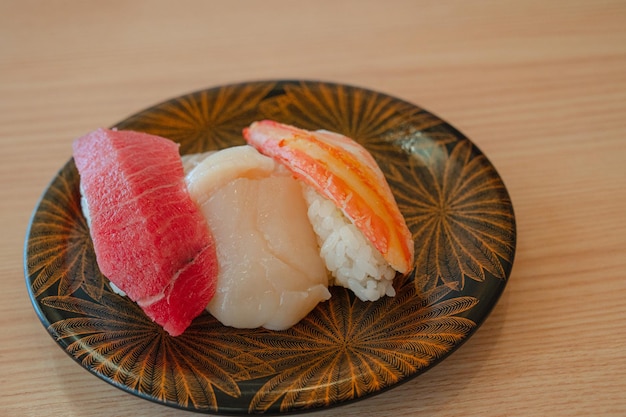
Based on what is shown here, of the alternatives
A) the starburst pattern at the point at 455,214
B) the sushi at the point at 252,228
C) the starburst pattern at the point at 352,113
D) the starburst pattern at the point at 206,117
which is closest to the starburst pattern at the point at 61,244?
the sushi at the point at 252,228

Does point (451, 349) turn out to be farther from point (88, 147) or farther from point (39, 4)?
point (39, 4)

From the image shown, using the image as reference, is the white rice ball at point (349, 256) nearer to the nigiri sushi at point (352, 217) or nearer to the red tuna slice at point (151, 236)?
the nigiri sushi at point (352, 217)

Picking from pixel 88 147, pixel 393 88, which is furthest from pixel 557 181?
pixel 88 147

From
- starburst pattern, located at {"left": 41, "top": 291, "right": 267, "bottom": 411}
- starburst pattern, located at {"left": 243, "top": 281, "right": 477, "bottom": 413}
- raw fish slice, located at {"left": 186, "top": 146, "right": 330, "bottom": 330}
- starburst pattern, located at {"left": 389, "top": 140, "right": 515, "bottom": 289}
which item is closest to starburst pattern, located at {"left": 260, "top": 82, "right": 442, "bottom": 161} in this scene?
starburst pattern, located at {"left": 389, "top": 140, "right": 515, "bottom": 289}

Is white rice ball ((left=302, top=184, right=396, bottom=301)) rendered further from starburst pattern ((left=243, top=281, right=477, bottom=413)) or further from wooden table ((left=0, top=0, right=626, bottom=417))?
wooden table ((left=0, top=0, right=626, bottom=417))

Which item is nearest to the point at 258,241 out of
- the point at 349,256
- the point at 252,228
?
the point at 252,228
